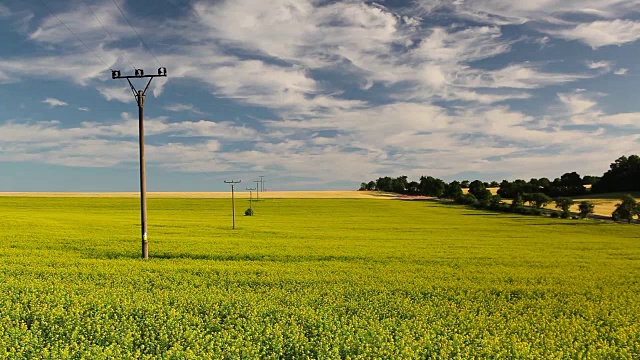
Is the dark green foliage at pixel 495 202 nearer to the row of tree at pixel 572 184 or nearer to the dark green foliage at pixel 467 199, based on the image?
the dark green foliage at pixel 467 199

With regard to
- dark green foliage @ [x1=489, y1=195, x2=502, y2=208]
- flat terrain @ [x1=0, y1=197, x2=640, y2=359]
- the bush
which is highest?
dark green foliage @ [x1=489, y1=195, x2=502, y2=208]

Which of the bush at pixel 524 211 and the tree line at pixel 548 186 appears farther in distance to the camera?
the tree line at pixel 548 186

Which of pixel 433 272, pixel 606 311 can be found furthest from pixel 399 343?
pixel 433 272

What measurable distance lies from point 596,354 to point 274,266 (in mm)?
16680

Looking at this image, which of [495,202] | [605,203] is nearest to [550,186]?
[605,203]

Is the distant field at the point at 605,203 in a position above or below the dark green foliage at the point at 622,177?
below

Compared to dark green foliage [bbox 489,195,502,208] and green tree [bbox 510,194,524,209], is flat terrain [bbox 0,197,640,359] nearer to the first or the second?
green tree [bbox 510,194,524,209]

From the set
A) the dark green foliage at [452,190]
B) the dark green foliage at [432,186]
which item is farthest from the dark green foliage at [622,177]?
the dark green foliage at [432,186]

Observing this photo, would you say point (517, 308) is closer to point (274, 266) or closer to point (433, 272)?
point (433, 272)

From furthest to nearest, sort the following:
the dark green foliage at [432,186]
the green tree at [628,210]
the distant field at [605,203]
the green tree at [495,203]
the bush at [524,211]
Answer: the dark green foliage at [432,186]
the green tree at [495,203]
the distant field at [605,203]
the bush at [524,211]
the green tree at [628,210]

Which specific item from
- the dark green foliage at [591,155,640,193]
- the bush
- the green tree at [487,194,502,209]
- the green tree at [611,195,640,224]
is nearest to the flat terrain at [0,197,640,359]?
the green tree at [611,195,640,224]

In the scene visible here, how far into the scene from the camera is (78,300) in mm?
15219

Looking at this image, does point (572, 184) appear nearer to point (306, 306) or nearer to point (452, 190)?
point (452, 190)

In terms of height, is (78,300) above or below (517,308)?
above
